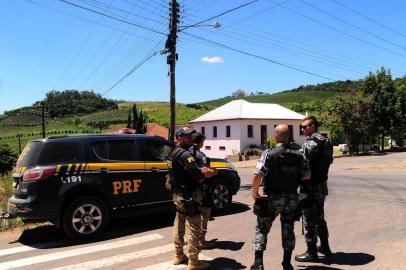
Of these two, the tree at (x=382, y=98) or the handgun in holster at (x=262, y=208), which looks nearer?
the handgun in holster at (x=262, y=208)

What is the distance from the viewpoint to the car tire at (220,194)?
9719 mm

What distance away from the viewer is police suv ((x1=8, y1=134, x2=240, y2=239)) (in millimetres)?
7770

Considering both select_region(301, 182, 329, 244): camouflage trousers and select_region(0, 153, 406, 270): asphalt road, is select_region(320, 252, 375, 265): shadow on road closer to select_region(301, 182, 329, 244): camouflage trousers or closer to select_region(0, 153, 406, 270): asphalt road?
select_region(0, 153, 406, 270): asphalt road

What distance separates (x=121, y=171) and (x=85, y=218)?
41.9 inches

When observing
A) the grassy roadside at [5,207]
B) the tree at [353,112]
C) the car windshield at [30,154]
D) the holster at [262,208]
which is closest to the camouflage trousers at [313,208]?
the holster at [262,208]

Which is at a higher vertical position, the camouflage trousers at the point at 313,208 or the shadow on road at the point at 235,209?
the camouflage trousers at the point at 313,208

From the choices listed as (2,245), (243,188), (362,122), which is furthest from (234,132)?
(2,245)

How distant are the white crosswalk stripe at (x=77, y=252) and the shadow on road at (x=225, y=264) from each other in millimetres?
1285

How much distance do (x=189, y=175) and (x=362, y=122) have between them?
1344 inches

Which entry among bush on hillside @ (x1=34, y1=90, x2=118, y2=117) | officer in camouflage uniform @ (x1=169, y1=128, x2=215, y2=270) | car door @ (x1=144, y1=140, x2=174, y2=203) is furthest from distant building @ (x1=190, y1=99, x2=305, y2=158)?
bush on hillside @ (x1=34, y1=90, x2=118, y2=117)

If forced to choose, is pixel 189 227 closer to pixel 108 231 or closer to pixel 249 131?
pixel 108 231

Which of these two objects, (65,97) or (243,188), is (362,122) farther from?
(65,97)

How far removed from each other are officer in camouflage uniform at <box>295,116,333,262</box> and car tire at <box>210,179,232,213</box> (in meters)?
3.65

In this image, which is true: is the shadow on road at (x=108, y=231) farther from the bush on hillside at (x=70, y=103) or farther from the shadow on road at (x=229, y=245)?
the bush on hillside at (x=70, y=103)
